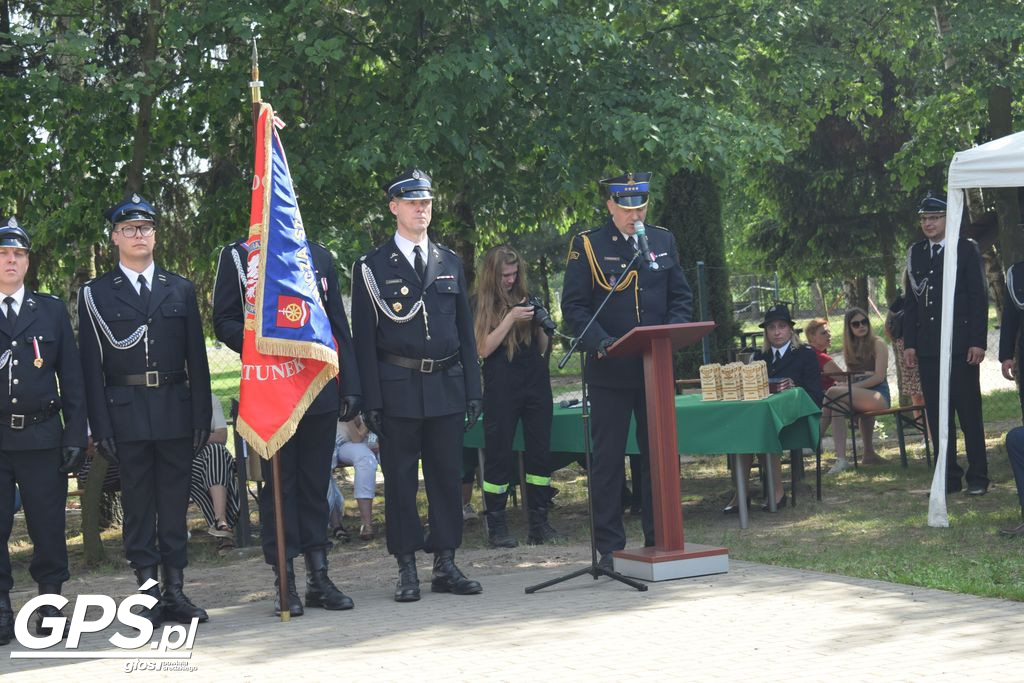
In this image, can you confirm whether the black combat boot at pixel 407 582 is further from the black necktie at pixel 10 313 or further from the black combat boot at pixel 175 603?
the black necktie at pixel 10 313

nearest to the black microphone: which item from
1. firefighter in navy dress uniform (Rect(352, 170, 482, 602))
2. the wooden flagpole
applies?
firefighter in navy dress uniform (Rect(352, 170, 482, 602))

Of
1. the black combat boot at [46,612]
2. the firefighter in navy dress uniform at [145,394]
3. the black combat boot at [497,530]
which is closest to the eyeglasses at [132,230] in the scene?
the firefighter in navy dress uniform at [145,394]

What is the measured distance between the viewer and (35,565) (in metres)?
6.75

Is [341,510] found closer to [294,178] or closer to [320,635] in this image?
[294,178]

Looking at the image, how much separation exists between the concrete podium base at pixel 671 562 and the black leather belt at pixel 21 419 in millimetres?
3143

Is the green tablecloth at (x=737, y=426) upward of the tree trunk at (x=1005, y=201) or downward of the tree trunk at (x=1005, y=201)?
downward

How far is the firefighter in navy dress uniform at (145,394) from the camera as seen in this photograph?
671 centimetres

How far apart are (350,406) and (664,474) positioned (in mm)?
1733

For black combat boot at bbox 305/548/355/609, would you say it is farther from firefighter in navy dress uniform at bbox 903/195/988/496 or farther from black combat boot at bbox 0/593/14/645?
firefighter in navy dress uniform at bbox 903/195/988/496

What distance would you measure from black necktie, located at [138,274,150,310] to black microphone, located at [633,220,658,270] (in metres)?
2.53

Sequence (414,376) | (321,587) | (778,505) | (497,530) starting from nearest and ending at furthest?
(321,587)
(414,376)
(497,530)
(778,505)

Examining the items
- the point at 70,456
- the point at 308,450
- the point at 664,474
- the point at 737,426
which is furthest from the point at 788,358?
the point at 70,456

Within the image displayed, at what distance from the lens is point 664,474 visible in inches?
290

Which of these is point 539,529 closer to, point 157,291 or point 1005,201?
point 157,291
